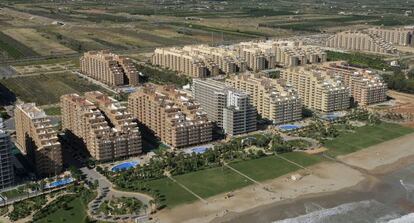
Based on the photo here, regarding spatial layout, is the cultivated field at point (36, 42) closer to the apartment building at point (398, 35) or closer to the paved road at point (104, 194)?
the paved road at point (104, 194)

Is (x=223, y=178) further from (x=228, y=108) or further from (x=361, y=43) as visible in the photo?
(x=361, y=43)

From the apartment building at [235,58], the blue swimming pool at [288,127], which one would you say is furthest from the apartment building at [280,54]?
the blue swimming pool at [288,127]

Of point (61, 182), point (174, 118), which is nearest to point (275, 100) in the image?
point (174, 118)

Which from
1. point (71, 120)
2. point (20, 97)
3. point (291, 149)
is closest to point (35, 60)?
point (20, 97)

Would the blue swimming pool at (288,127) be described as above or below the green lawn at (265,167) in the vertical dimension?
above

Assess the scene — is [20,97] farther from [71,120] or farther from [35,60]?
[35,60]

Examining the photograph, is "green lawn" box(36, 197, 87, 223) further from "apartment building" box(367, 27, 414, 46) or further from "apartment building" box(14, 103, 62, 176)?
"apartment building" box(367, 27, 414, 46)
